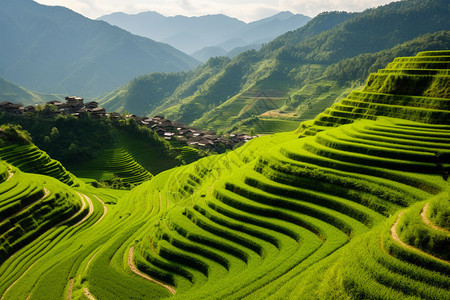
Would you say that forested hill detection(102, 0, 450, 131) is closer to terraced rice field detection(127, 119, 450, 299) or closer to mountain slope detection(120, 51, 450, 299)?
mountain slope detection(120, 51, 450, 299)

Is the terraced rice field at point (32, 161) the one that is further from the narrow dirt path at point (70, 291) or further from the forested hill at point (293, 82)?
the forested hill at point (293, 82)

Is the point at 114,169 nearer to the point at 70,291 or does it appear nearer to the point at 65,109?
the point at 65,109

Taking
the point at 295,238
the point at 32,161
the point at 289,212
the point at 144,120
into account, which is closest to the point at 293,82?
the point at 144,120

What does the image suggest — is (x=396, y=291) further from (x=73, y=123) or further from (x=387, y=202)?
(x=73, y=123)

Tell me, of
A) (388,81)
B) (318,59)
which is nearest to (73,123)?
(388,81)

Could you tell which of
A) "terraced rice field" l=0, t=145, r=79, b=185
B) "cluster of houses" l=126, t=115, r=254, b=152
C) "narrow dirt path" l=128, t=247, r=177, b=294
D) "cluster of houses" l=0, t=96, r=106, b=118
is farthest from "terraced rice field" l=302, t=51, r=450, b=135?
"cluster of houses" l=0, t=96, r=106, b=118

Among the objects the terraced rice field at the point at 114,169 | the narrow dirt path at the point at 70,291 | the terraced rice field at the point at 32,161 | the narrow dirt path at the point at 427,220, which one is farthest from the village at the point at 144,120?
the narrow dirt path at the point at 427,220
